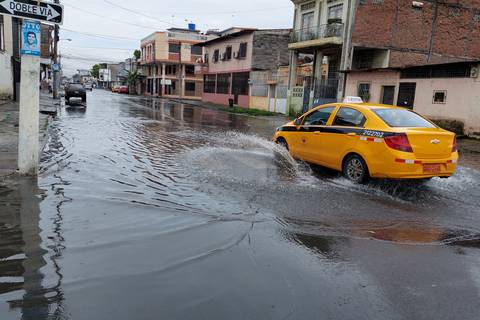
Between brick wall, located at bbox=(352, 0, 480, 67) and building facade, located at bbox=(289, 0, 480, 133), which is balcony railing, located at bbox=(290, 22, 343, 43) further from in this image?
brick wall, located at bbox=(352, 0, 480, 67)

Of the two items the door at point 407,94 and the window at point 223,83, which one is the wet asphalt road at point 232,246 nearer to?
the door at point 407,94

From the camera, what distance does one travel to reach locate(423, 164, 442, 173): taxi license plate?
7.32 m

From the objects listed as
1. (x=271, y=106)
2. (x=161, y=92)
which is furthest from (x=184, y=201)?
(x=161, y=92)

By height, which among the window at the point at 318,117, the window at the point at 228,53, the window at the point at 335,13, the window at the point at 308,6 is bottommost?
the window at the point at 318,117

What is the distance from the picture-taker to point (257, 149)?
12.5 metres

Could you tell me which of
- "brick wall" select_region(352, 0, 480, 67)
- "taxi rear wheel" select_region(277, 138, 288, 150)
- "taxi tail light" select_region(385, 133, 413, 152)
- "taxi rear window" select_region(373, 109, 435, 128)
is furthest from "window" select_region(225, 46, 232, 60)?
"taxi tail light" select_region(385, 133, 413, 152)

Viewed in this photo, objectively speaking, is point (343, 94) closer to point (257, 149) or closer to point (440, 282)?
point (257, 149)

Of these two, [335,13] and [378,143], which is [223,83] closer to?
[335,13]

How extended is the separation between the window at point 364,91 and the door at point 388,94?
1181 millimetres

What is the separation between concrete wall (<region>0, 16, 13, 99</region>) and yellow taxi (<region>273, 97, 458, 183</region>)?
24.0 metres

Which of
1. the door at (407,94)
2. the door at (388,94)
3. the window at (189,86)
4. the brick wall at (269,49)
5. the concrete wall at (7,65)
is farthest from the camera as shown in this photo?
the window at (189,86)

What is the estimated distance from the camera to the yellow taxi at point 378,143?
7.25m

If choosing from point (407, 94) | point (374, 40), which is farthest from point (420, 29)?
point (407, 94)

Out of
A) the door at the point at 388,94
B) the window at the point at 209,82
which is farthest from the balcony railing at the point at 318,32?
the window at the point at 209,82
